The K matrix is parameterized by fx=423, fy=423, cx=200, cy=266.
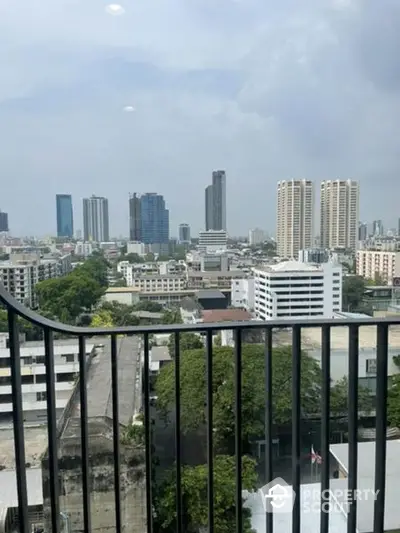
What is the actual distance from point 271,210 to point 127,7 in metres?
1.01

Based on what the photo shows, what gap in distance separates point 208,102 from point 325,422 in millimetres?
1338

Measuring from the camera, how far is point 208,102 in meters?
1.82

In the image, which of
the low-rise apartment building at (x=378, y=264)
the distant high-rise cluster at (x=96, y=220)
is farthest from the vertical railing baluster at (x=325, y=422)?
the distant high-rise cluster at (x=96, y=220)

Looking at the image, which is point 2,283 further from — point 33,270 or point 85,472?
point 85,472

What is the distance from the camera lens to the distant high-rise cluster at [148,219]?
178cm

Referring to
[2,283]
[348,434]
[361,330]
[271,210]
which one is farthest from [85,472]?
[271,210]

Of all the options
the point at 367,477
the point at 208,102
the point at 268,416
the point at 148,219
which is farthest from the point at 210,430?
the point at 208,102

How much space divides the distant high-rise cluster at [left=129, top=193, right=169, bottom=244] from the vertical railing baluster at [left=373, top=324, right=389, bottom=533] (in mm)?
934

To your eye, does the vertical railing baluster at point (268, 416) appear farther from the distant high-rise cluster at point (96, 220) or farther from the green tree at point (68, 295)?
the distant high-rise cluster at point (96, 220)

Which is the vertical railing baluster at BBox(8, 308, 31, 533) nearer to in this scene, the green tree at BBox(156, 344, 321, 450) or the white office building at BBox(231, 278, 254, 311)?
the green tree at BBox(156, 344, 321, 450)

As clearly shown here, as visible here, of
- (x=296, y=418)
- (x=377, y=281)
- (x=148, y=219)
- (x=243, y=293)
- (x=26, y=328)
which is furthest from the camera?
(x=148, y=219)

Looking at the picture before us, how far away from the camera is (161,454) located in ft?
4.25

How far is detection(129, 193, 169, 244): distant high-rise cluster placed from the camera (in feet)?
5.83

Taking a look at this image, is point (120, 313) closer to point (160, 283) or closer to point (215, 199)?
point (160, 283)
